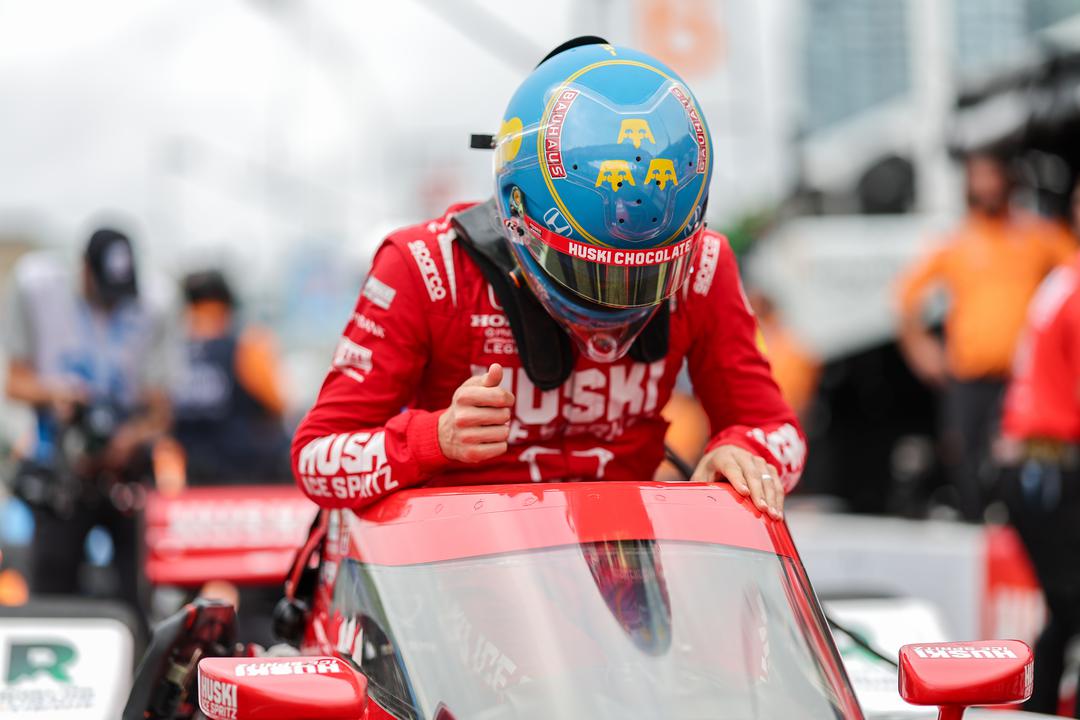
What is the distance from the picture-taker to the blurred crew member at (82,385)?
243 inches

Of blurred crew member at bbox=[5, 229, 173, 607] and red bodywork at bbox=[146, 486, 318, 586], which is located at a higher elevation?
blurred crew member at bbox=[5, 229, 173, 607]

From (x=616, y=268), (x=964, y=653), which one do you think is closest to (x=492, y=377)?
(x=616, y=268)

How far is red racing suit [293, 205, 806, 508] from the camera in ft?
10.7

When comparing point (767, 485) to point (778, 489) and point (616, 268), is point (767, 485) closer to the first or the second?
point (778, 489)

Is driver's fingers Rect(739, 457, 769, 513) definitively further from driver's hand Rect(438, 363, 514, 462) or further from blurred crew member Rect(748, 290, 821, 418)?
blurred crew member Rect(748, 290, 821, 418)

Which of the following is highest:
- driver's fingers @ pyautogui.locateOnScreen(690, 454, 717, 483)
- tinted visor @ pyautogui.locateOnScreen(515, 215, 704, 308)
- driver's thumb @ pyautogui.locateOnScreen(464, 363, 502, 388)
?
tinted visor @ pyautogui.locateOnScreen(515, 215, 704, 308)

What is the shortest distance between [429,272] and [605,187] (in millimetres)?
576

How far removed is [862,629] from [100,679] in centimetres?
230

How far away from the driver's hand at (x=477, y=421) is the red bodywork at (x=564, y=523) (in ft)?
0.35

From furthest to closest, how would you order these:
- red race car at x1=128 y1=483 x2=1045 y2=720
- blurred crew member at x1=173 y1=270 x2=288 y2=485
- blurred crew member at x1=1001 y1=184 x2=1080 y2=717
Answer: blurred crew member at x1=173 y1=270 x2=288 y2=485 → blurred crew member at x1=1001 y1=184 x2=1080 y2=717 → red race car at x1=128 y1=483 x2=1045 y2=720

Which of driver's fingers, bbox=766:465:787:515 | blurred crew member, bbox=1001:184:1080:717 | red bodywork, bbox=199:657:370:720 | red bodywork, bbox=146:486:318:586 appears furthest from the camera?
red bodywork, bbox=146:486:318:586

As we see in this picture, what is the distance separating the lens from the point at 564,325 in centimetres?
337

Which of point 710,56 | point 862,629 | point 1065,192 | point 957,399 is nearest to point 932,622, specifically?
point 862,629

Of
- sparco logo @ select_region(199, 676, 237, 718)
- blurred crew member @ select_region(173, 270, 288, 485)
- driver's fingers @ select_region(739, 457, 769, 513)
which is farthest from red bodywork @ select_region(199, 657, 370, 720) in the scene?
blurred crew member @ select_region(173, 270, 288, 485)
